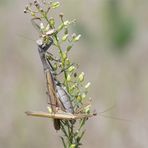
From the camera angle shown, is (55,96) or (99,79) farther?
(99,79)

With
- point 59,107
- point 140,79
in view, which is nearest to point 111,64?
point 140,79

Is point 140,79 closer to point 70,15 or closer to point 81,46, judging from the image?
point 81,46

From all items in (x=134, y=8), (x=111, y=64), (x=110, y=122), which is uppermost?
(x=134, y=8)

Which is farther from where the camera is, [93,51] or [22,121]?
[93,51]

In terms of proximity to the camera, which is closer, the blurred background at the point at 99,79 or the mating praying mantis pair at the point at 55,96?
the mating praying mantis pair at the point at 55,96

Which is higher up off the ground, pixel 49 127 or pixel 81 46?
pixel 81 46
